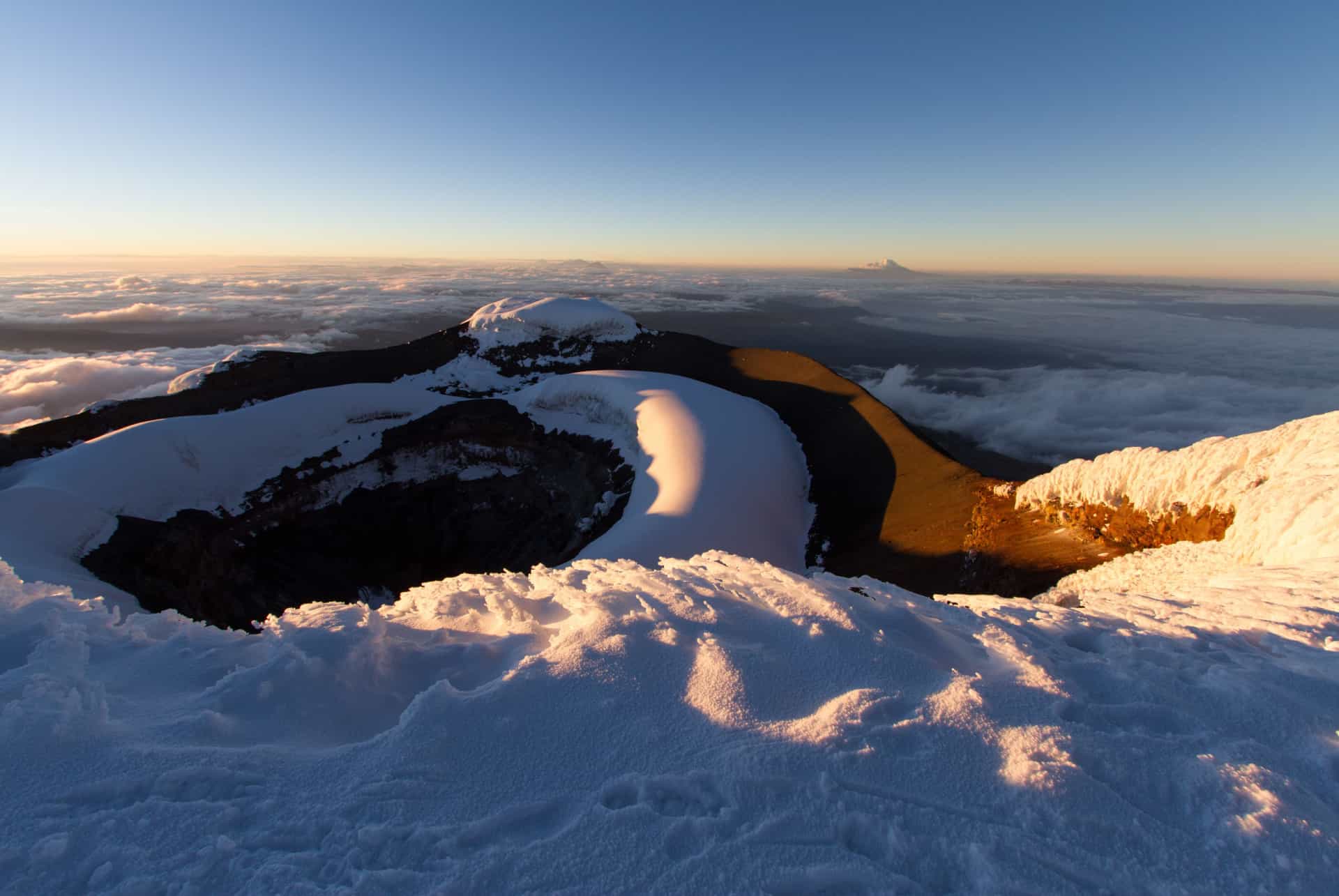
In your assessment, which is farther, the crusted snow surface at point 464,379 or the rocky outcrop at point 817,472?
the crusted snow surface at point 464,379

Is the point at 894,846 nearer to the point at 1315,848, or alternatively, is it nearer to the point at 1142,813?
the point at 1142,813

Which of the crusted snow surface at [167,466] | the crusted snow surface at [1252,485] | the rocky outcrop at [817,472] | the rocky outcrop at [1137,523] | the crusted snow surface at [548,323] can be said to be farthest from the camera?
the crusted snow surface at [548,323]

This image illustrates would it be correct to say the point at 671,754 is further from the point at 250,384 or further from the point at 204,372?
the point at 204,372

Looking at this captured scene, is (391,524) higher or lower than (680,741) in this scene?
lower

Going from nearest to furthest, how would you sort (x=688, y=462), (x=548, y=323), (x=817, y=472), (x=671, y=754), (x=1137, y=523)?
1. (x=671, y=754)
2. (x=1137, y=523)
3. (x=688, y=462)
4. (x=817, y=472)
5. (x=548, y=323)

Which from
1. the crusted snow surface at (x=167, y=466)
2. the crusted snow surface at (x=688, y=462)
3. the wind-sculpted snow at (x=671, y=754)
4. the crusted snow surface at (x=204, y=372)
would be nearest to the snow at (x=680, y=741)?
the wind-sculpted snow at (x=671, y=754)

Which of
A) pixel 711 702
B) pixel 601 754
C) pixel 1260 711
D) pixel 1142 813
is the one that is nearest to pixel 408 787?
pixel 601 754

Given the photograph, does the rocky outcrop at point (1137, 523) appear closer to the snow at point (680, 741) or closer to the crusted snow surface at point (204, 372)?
the snow at point (680, 741)

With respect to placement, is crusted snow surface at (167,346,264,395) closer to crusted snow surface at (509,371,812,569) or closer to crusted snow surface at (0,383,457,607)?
crusted snow surface at (0,383,457,607)

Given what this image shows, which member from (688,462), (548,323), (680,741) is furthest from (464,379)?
(680,741)
